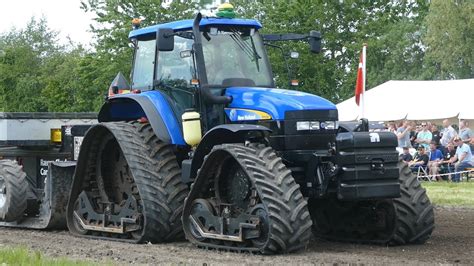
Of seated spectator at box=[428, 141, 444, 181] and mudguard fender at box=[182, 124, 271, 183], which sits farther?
seated spectator at box=[428, 141, 444, 181]

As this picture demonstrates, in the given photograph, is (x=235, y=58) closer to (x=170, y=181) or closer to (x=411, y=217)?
(x=170, y=181)

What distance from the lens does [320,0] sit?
32.6 m

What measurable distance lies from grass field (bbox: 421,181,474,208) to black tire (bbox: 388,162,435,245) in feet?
19.3

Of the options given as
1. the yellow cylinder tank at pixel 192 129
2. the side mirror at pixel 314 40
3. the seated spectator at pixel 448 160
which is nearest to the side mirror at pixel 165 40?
the yellow cylinder tank at pixel 192 129

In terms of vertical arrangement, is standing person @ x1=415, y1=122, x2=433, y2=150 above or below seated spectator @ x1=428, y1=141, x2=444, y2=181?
above

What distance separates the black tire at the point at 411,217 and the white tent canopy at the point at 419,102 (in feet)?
61.5

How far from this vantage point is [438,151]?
84.0 ft

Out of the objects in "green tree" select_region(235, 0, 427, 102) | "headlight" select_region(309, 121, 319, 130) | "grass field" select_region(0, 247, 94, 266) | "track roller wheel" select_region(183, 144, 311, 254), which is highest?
"green tree" select_region(235, 0, 427, 102)

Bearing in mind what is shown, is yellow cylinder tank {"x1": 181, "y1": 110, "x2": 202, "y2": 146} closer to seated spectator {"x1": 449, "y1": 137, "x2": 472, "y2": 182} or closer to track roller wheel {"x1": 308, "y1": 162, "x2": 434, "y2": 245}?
track roller wheel {"x1": 308, "y1": 162, "x2": 434, "y2": 245}

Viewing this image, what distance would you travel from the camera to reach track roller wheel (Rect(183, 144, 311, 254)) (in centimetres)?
1043

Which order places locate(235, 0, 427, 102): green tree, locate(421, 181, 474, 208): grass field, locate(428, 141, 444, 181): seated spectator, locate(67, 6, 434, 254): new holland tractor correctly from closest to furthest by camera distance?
locate(67, 6, 434, 254): new holland tractor < locate(421, 181, 474, 208): grass field < locate(428, 141, 444, 181): seated spectator < locate(235, 0, 427, 102): green tree

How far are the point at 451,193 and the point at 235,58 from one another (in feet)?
28.6

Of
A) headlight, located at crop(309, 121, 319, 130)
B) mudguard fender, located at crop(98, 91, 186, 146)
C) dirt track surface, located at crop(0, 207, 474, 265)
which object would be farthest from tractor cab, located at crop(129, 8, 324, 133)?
dirt track surface, located at crop(0, 207, 474, 265)

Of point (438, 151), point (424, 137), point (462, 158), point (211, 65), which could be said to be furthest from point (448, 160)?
point (211, 65)
